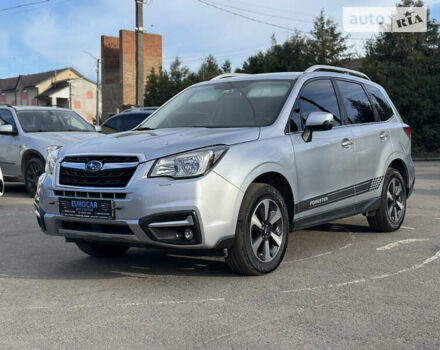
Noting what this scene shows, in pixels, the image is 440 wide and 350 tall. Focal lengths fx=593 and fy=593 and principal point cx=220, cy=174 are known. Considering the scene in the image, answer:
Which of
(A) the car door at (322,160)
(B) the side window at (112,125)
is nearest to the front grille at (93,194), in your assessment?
(A) the car door at (322,160)

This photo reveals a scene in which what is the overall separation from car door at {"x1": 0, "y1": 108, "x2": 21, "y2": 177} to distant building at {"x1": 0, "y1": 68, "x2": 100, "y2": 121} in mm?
69633

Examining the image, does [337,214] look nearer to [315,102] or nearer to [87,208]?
[315,102]

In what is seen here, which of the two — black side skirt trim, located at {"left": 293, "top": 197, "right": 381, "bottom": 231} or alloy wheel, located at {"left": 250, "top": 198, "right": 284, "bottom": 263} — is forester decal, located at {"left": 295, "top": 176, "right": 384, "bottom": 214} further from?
alloy wheel, located at {"left": 250, "top": 198, "right": 284, "bottom": 263}

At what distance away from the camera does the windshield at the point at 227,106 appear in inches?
225

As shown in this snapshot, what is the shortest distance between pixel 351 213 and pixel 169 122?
2.21 metres

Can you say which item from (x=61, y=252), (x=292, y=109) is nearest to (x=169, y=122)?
(x=292, y=109)

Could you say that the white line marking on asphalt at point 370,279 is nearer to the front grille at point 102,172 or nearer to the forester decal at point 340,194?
the forester decal at point 340,194

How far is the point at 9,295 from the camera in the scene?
470 cm

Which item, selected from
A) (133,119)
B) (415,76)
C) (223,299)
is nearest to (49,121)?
(133,119)

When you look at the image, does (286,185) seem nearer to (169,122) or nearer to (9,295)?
(169,122)

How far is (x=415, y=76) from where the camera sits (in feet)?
91.5

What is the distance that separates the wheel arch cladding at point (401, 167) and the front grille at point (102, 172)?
4001 millimetres

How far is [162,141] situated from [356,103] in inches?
116

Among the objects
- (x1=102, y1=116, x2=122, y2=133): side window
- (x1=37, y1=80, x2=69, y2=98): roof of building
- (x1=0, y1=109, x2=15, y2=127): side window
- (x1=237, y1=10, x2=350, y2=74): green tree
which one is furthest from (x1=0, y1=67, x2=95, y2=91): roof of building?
(x1=0, y1=109, x2=15, y2=127): side window
